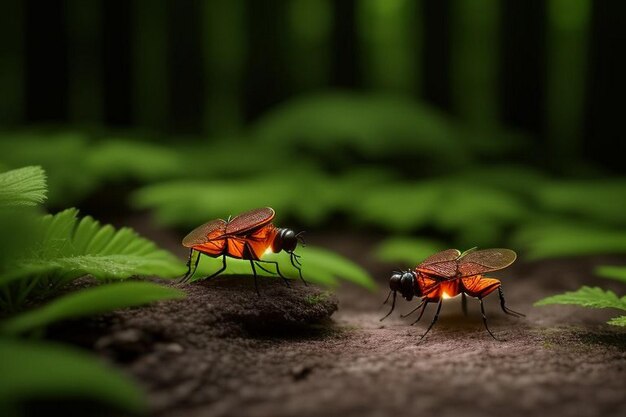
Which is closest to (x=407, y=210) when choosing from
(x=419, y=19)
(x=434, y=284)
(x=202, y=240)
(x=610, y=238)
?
(x=610, y=238)

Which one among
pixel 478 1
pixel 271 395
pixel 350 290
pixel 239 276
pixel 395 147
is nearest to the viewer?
pixel 271 395

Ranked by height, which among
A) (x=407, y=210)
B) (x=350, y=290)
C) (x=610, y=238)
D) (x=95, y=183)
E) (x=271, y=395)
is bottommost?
(x=271, y=395)

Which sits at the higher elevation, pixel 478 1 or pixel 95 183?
pixel 478 1

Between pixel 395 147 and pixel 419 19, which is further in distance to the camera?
pixel 419 19

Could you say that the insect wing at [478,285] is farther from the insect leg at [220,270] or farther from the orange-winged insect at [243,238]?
the insect leg at [220,270]

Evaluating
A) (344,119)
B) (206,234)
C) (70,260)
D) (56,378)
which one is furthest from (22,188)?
(344,119)

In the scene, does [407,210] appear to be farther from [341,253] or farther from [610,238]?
[610,238]

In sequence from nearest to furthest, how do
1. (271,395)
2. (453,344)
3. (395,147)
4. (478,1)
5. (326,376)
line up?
1. (271,395)
2. (326,376)
3. (453,344)
4. (395,147)
5. (478,1)

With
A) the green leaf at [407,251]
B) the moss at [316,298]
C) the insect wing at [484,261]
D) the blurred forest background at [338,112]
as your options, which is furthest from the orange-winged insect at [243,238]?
the blurred forest background at [338,112]
